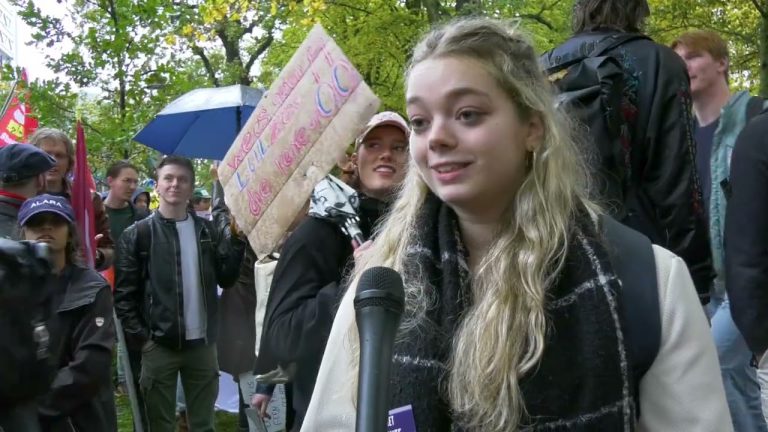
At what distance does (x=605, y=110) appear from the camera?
3.55 metres

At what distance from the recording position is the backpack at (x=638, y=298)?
185cm

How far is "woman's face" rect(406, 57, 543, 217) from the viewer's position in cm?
196

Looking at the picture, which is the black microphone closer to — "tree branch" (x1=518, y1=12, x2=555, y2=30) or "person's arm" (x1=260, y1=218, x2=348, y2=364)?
"person's arm" (x1=260, y1=218, x2=348, y2=364)

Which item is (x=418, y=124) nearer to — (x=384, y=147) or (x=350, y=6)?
(x=384, y=147)

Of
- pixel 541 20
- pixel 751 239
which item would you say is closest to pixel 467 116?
pixel 751 239

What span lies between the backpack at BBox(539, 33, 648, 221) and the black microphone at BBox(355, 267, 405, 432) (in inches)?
82.7

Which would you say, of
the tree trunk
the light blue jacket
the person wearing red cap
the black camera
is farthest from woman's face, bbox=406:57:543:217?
the tree trunk

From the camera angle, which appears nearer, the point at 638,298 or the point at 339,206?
the point at 638,298

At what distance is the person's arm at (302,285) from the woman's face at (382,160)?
0.25 m

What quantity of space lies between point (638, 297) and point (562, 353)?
0.19 metres

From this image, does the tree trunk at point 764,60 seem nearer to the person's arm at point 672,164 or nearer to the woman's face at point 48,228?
the person's arm at point 672,164

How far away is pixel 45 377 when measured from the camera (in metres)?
2.10

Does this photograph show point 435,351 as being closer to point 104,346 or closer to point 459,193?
point 459,193

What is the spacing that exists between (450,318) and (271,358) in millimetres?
1946
